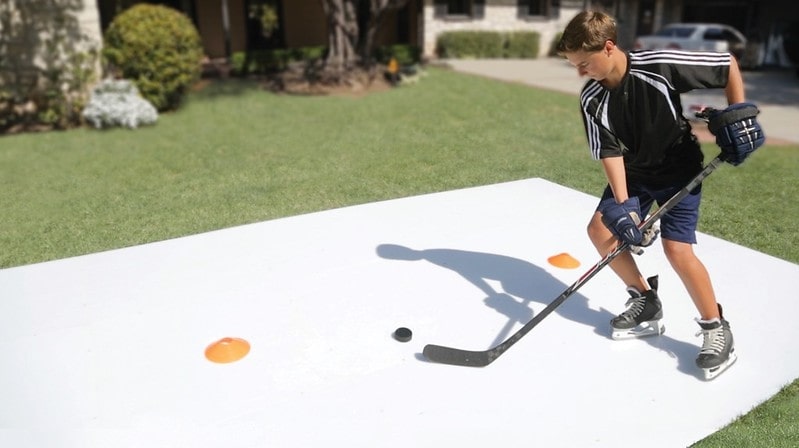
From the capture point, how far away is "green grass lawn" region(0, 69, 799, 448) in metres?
4.92

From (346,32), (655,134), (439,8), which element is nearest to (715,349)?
(655,134)

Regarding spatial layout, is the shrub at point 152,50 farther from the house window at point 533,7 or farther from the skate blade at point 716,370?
the house window at point 533,7

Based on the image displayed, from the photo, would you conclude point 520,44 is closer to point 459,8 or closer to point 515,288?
point 459,8

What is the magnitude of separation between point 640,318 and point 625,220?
2.22 feet

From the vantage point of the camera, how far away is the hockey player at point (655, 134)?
8.96ft

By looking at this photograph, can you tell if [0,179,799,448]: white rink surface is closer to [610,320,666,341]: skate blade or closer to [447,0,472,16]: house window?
[610,320,666,341]: skate blade

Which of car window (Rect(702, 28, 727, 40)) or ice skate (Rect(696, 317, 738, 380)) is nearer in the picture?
ice skate (Rect(696, 317, 738, 380))

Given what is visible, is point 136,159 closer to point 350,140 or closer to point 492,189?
point 350,140

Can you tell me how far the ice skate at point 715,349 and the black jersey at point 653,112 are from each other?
0.71 metres

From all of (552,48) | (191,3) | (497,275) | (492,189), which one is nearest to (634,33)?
(552,48)

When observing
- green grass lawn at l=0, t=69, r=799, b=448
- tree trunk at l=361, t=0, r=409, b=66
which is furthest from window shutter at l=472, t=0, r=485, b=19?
green grass lawn at l=0, t=69, r=799, b=448

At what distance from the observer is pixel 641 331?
129 inches

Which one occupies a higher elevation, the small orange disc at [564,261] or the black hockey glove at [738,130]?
the black hockey glove at [738,130]

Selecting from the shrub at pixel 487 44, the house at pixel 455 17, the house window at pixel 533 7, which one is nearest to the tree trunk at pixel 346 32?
the house at pixel 455 17
